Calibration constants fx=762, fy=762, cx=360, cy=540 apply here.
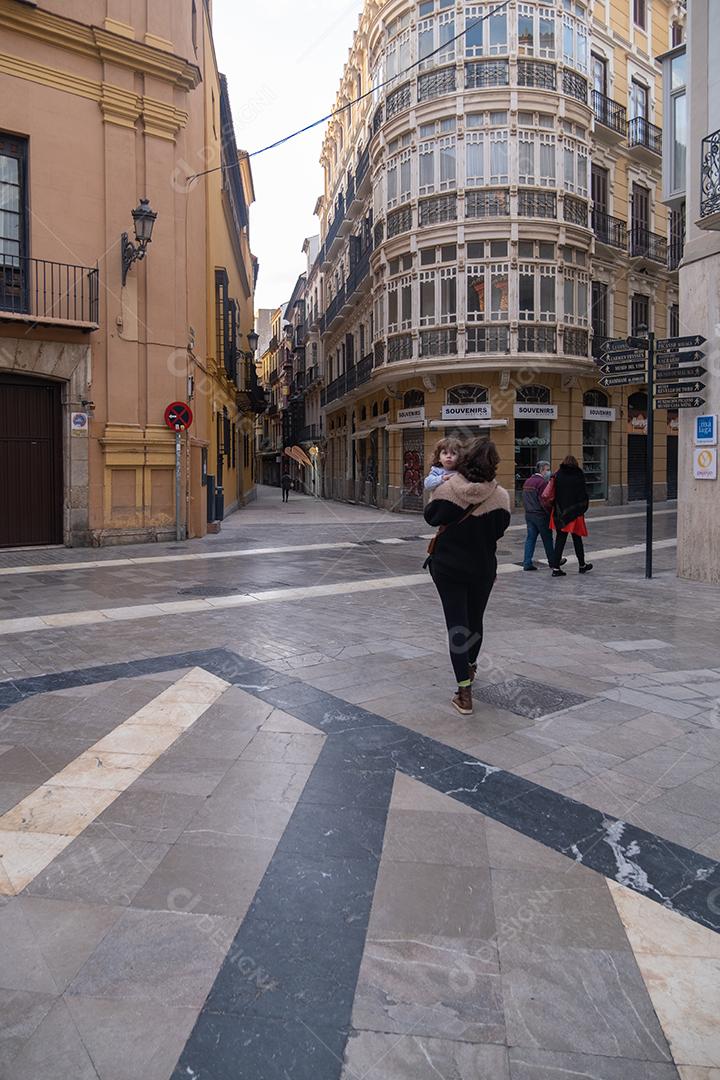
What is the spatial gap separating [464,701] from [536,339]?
2140 cm

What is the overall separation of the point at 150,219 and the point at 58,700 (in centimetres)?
1096

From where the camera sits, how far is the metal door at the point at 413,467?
2598cm

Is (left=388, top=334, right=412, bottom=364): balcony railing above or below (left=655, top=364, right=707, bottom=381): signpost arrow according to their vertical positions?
above

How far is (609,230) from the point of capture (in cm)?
2741

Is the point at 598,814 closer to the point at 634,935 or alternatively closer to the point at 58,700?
the point at 634,935

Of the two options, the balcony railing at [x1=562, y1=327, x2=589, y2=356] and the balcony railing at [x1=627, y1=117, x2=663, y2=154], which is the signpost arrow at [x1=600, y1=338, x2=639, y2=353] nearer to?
the balcony railing at [x1=562, y1=327, x2=589, y2=356]

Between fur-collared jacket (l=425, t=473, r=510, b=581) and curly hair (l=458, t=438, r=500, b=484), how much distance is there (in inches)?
1.8

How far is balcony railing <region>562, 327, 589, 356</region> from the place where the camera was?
24.7 meters

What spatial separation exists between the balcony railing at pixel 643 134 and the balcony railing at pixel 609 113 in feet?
1.80

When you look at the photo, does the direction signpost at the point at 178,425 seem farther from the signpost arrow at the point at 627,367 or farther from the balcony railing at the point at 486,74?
the balcony railing at the point at 486,74

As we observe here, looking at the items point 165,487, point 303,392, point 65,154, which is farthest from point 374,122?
point 303,392

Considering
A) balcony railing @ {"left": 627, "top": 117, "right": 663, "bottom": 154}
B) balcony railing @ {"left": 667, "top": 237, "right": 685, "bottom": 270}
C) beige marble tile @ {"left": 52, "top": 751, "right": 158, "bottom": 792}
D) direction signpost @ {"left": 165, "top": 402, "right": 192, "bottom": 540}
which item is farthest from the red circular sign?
balcony railing @ {"left": 667, "top": 237, "right": 685, "bottom": 270}

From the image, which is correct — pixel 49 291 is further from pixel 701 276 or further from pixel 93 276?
pixel 701 276

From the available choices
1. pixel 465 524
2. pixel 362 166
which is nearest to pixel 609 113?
pixel 362 166
